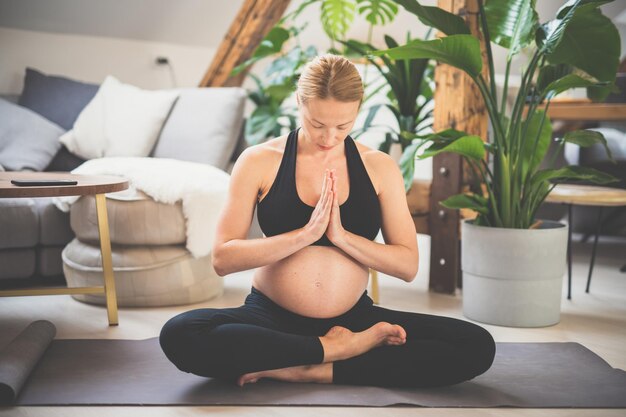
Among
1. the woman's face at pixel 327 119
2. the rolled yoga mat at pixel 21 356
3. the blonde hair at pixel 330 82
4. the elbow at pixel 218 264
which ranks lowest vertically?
the rolled yoga mat at pixel 21 356

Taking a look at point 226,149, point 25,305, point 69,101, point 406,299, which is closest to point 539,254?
point 406,299

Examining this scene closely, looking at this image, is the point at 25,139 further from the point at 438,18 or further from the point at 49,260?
the point at 438,18

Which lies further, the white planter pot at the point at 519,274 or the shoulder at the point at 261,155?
the white planter pot at the point at 519,274

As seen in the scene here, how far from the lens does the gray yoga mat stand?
5.98 feet

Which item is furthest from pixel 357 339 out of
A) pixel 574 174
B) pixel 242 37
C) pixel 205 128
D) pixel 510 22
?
pixel 242 37

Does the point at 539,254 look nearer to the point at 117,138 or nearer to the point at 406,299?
the point at 406,299

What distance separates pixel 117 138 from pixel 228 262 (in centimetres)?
198

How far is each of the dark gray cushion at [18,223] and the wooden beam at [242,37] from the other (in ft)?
6.18

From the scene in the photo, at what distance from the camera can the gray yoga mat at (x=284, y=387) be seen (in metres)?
1.82

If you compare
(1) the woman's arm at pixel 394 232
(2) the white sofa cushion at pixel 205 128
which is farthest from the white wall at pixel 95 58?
(1) the woman's arm at pixel 394 232

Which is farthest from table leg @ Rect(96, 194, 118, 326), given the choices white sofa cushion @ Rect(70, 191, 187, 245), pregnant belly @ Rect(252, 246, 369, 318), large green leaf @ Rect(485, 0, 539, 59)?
large green leaf @ Rect(485, 0, 539, 59)

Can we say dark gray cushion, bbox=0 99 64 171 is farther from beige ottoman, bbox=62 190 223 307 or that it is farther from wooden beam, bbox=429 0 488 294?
wooden beam, bbox=429 0 488 294

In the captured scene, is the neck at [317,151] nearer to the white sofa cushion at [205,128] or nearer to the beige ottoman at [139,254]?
the beige ottoman at [139,254]

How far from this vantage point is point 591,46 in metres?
2.42
